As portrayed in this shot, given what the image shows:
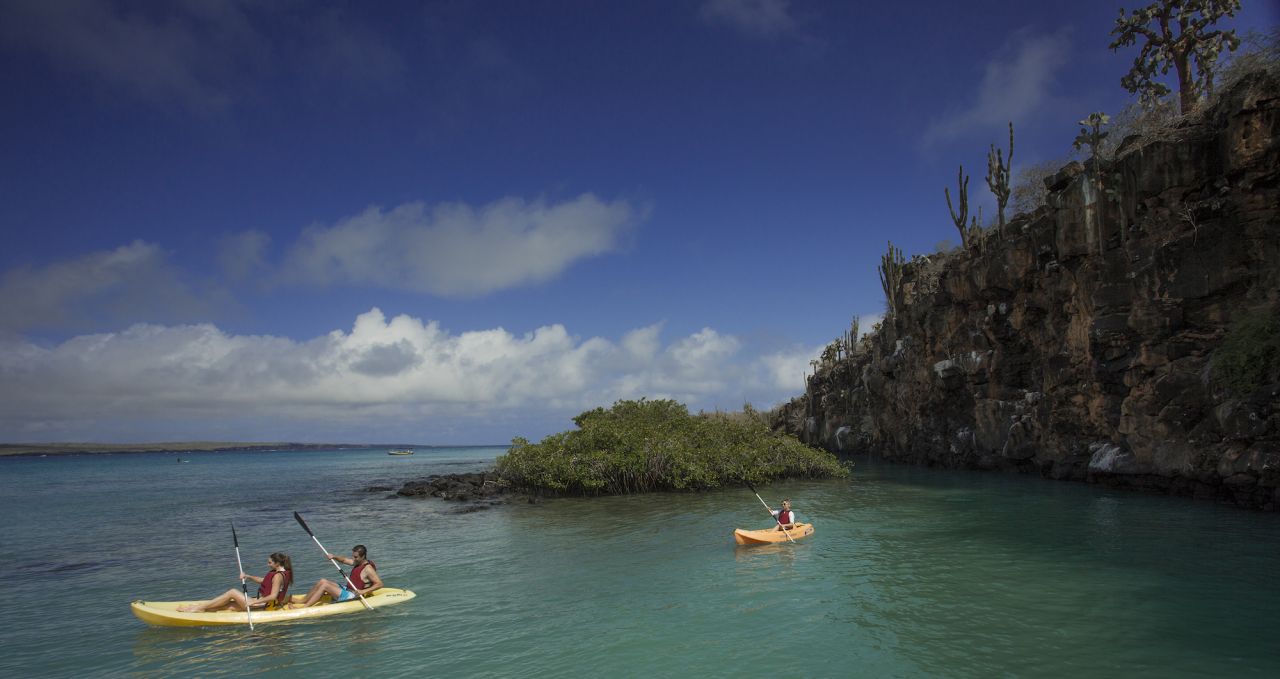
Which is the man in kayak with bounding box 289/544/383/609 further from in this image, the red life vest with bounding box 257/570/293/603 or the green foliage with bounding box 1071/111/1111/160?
the green foliage with bounding box 1071/111/1111/160

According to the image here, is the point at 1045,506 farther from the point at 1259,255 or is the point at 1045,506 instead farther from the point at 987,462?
the point at 987,462

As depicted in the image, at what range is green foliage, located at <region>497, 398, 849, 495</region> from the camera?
33781 mm

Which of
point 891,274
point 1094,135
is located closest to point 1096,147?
point 1094,135

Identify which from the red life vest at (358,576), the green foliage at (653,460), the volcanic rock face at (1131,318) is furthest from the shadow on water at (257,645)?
the volcanic rock face at (1131,318)

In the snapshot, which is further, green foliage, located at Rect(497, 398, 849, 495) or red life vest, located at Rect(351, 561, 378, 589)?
green foliage, located at Rect(497, 398, 849, 495)

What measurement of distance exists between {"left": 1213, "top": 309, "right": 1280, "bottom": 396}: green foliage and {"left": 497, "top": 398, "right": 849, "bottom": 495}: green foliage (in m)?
20.2

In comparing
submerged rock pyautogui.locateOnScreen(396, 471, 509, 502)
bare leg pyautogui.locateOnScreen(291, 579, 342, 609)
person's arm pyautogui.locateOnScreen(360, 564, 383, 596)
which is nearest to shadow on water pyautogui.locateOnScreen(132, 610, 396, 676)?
bare leg pyautogui.locateOnScreen(291, 579, 342, 609)

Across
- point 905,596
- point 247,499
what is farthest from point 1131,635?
point 247,499

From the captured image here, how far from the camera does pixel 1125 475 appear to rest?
93.3 ft

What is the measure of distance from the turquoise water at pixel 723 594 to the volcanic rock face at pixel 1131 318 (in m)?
2.43

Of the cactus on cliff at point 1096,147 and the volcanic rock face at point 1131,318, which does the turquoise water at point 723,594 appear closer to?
the volcanic rock face at point 1131,318

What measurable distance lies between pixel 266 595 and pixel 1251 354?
28.7 metres

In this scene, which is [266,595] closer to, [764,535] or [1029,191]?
[764,535]

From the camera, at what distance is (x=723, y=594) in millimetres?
14711
